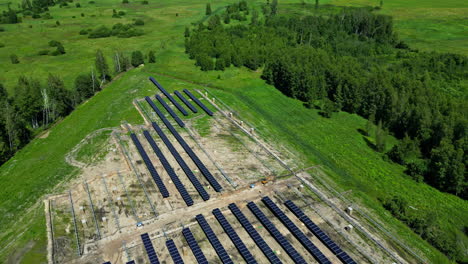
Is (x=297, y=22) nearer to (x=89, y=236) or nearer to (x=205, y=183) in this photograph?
(x=205, y=183)

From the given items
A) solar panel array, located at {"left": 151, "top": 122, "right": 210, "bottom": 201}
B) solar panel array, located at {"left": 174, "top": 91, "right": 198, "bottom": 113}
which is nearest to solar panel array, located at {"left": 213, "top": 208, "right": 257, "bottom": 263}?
solar panel array, located at {"left": 151, "top": 122, "right": 210, "bottom": 201}

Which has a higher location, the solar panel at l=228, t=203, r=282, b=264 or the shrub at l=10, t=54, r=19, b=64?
the shrub at l=10, t=54, r=19, b=64

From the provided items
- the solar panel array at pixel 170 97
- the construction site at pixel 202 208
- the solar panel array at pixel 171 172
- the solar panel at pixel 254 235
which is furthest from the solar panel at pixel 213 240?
the solar panel array at pixel 170 97

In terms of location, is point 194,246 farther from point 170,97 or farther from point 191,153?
point 170,97

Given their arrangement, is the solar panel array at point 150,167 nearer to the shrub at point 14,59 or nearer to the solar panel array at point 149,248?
the solar panel array at point 149,248

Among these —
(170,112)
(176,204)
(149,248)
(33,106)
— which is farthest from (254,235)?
(33,106)

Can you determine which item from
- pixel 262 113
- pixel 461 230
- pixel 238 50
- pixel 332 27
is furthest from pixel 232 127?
pixel 332 27

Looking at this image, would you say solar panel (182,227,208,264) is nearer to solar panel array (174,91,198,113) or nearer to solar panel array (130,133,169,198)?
solar panel array (130,133,169,198)
